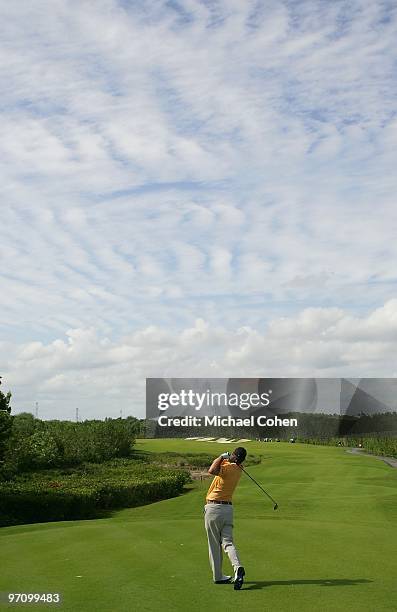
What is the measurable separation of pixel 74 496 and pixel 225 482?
22.3 m

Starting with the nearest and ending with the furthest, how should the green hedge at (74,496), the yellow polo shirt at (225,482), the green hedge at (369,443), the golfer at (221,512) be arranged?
1. the golfer at (221,512)
2. the yellow polo shirt at (225,482)
3. the green hedge at (74,496)
4. the green hedge at (369,443)

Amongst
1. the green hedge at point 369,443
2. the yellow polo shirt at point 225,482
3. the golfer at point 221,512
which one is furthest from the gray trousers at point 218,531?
the green hedge at point 369,443

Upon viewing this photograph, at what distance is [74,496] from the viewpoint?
33.4 metres

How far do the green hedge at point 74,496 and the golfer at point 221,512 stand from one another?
70.3ft

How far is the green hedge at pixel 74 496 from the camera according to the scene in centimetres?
3279

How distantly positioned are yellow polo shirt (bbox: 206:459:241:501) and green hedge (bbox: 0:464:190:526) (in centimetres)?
2142

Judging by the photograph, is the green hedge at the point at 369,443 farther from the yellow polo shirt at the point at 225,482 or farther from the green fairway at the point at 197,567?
the yellow polo shirt at the point at 225,482

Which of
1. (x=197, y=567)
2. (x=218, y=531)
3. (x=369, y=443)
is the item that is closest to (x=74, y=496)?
(x=197, y=567)

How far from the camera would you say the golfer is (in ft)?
40.1


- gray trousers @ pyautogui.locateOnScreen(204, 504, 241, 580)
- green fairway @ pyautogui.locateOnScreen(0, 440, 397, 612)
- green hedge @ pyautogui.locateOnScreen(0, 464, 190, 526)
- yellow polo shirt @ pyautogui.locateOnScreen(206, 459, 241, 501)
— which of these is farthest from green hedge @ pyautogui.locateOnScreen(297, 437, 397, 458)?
gray trousers @ pyautogui.locateOnScreen(204, 504, 241, 580)

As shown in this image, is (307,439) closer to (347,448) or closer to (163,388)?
(347,448)

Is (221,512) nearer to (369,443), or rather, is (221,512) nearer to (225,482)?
(225,482)

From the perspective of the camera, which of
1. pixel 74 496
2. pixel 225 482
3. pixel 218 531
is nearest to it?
pixel 218 531

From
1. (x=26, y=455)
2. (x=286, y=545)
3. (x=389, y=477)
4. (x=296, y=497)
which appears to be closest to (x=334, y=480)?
(x=389, y=477)
